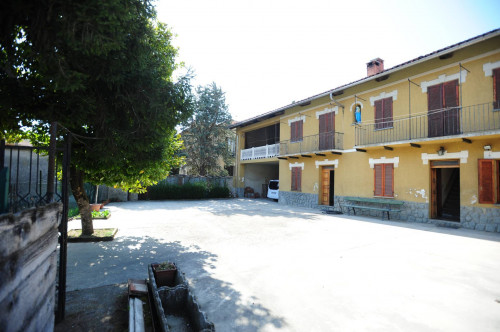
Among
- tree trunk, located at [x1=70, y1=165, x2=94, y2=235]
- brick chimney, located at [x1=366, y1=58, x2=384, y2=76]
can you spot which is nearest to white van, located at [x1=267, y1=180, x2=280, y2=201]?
brick chimney, located at [x1=366, y1=58, x2=384, y2=76]

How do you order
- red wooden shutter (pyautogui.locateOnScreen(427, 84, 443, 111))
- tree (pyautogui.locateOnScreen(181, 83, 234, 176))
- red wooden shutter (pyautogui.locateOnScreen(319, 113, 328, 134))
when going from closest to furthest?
red wooden shutter (pyautogui.locateOnScreen(427, 84, 443, 111)) → red wooden shutter (pyautogui.locateOnScreen(319, 113, 328, 134)) → tree (pyautogui.locateOnScreen(181, 83, 234, 176))

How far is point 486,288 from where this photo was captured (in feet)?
14.0

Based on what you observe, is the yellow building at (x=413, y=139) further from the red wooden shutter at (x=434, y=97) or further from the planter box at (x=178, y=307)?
the planter box at (x=178, y=307)

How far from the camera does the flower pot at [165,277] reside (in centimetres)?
387

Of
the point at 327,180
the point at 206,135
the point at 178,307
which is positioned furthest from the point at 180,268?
the point at 206,135

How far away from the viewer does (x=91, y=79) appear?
13.8ft

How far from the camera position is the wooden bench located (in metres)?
12.0

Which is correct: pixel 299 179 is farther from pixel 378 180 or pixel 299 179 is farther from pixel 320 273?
pixel 320 273

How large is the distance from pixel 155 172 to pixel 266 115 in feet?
46.6

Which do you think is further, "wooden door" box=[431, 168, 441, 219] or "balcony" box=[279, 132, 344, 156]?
"balcony" box=[279, 132, 344, 156]

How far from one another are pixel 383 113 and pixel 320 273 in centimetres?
1084

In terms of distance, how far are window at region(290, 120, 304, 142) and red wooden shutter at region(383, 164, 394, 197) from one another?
636 centimetres

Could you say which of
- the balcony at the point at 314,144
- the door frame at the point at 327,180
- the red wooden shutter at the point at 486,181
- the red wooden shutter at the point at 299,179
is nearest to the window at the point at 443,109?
the red wooden shutter at the point at 486,181

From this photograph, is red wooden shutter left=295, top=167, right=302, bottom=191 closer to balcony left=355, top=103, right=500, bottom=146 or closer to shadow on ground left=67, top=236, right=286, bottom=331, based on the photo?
balcony left=355, top=103, right=500, bottom=146
